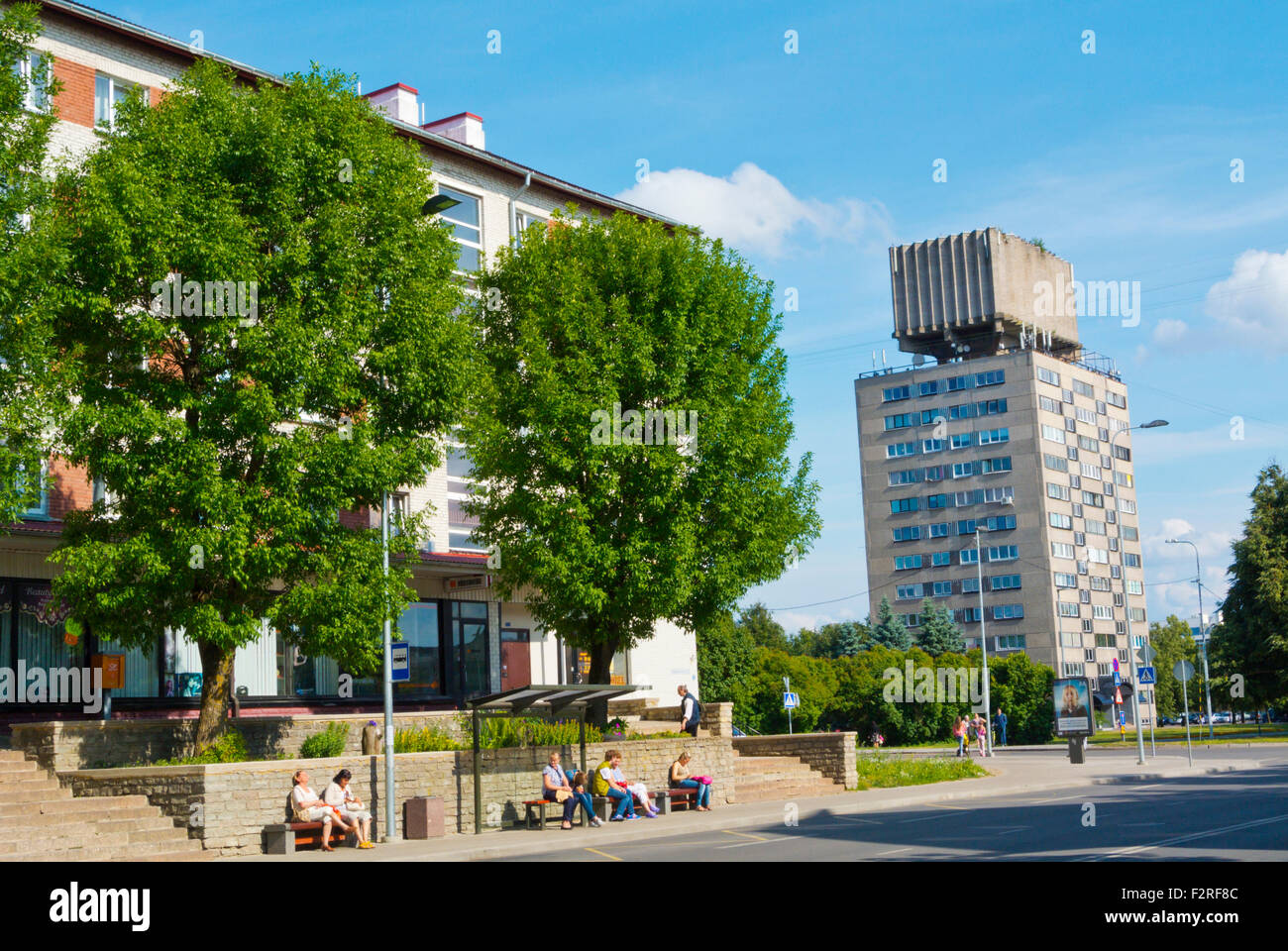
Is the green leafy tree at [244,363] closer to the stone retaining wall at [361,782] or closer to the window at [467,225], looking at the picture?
the stone retaining wall at [361,782]

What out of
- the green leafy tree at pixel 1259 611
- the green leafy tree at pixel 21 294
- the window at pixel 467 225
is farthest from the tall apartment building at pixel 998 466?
the green leafy tree at pixel 21 294

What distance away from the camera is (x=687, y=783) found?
24859 mm

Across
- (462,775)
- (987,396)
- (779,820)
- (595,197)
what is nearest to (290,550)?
(462,775)

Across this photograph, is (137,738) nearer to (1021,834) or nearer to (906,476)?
(1021,834)

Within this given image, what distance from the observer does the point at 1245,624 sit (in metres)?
66.6

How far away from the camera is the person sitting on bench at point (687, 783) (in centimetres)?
2484

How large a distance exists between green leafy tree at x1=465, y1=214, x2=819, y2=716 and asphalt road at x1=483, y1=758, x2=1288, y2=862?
598 cm

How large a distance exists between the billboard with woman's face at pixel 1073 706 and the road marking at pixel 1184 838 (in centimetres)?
4560

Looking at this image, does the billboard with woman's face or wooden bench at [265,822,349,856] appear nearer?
wooden bench at [265,822,349,856]

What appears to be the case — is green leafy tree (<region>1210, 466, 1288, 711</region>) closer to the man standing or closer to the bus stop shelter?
the man standing

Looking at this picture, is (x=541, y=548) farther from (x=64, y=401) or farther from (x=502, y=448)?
(x=64, y=401)

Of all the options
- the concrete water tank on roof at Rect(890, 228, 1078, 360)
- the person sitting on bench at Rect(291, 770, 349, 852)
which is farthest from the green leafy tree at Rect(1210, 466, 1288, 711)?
the person sitting on bench at Rect(291, 770, 349, 852)

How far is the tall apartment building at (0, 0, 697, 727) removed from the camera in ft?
79.9
